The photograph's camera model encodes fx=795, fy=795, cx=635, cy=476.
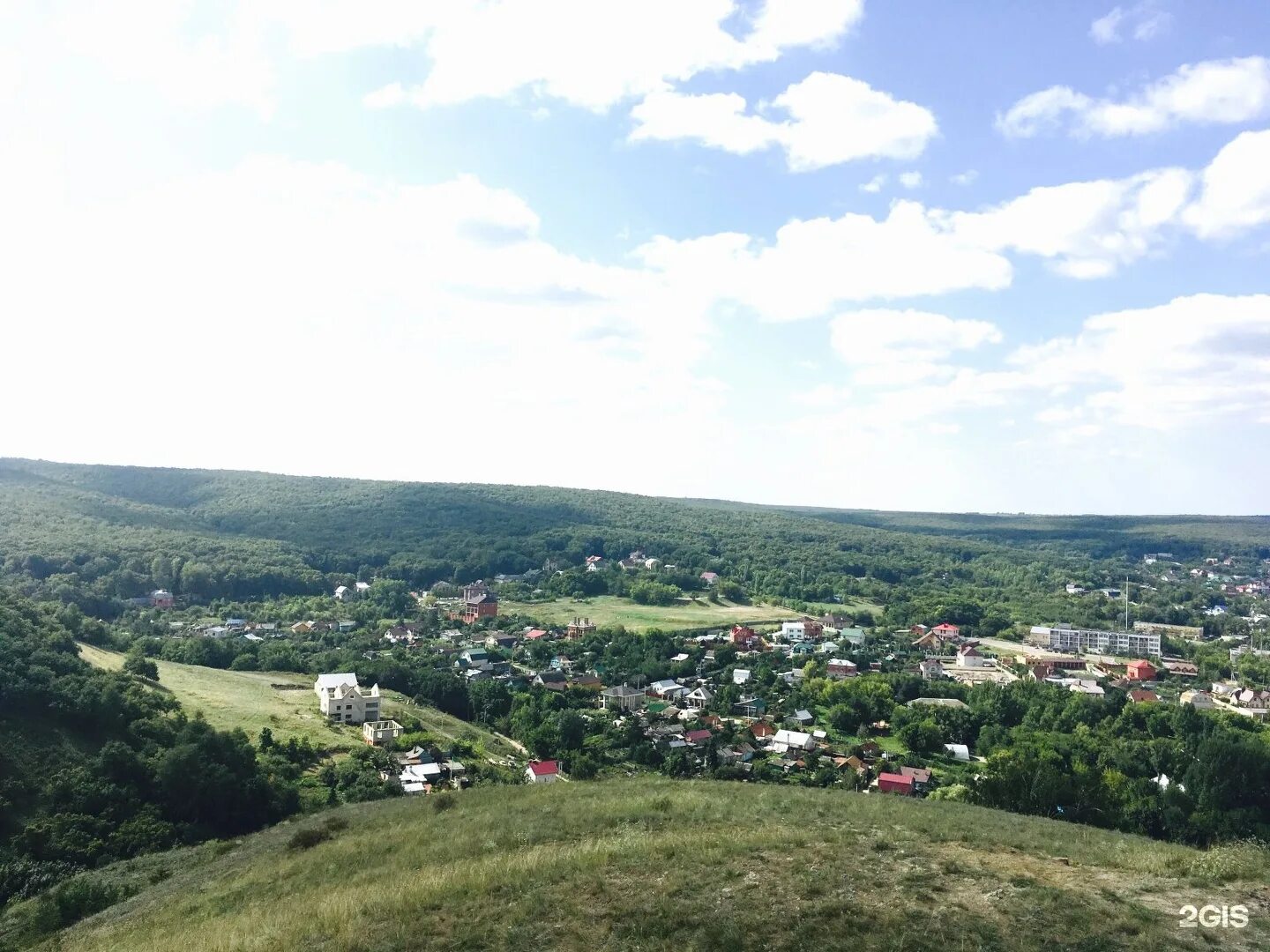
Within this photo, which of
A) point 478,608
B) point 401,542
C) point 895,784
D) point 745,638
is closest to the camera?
point 895,784

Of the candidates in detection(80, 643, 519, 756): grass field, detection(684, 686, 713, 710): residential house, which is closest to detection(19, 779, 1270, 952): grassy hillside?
detection(80, 643, 519, 756): grass field

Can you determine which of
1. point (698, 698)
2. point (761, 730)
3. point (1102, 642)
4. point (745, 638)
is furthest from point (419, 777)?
point (1102, 642)

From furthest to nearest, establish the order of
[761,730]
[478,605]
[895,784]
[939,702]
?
[478,605]
[939,702]
[761,730]
[895,784]

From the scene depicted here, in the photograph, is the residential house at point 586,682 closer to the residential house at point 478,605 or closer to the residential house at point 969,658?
the residential house at point 478,605

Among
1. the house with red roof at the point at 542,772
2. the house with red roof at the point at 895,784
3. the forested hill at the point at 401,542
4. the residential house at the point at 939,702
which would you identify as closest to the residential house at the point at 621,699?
the house with red roof at the point at 542,772

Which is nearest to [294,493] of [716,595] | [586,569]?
[586,569]

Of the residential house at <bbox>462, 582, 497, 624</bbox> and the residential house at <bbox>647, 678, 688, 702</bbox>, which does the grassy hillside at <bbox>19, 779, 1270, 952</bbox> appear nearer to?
the residential house at <bbox>647, 678, 688, 702</bbox>

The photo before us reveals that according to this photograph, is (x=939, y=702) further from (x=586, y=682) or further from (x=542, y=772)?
(x=542, y=772)
